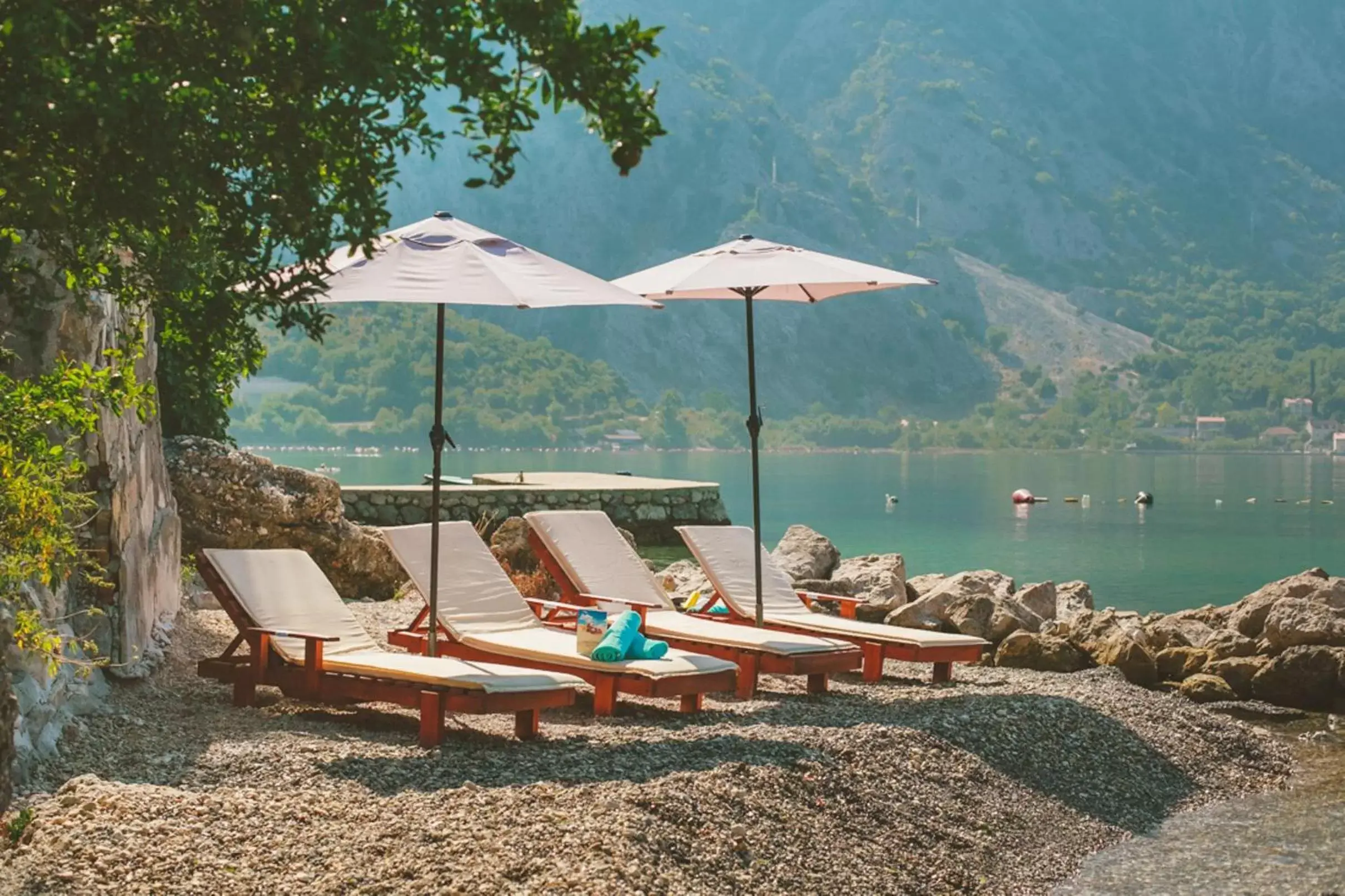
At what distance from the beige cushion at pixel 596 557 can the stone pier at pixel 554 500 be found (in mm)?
9539

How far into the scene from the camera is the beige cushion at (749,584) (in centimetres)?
918

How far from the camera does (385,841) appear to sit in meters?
4.98

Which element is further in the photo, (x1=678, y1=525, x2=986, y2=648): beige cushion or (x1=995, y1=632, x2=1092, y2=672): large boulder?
(x1=995, y1=632, x2=1092, y2=672): large boulder

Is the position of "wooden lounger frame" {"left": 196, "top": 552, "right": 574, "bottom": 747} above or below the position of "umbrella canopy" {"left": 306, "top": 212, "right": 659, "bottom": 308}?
below

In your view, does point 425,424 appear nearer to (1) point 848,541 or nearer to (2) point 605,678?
(1) point 848,541

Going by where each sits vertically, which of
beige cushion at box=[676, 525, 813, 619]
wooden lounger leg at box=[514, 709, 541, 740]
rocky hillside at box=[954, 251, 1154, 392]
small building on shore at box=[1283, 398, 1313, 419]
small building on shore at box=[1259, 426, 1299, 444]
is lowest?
wooden lounger leg at box=[514, 709, 541, 740]

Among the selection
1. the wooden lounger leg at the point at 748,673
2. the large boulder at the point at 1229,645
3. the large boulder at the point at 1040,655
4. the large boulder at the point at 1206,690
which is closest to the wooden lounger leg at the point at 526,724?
the wooden lounger leg at the point at 748,673

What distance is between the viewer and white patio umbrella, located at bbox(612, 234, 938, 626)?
8.64 meters

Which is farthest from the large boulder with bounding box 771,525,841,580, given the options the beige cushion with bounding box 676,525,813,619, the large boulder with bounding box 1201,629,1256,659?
the beige cushion with bounding box 676,525,813,619

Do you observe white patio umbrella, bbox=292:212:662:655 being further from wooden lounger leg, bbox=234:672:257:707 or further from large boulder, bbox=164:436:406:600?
large boulder, bbox=164:436:406:600

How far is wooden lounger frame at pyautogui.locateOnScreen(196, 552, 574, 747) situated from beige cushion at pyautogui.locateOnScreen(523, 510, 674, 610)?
7.25 ft

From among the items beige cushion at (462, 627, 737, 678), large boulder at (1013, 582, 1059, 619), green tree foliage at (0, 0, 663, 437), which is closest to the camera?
green tree foliage at (0, 0, 663, 437)

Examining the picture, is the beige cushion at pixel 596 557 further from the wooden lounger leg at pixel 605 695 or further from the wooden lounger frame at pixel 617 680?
the wooden lounger leg at pixel 605 695

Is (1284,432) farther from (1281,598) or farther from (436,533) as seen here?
(436,533)
